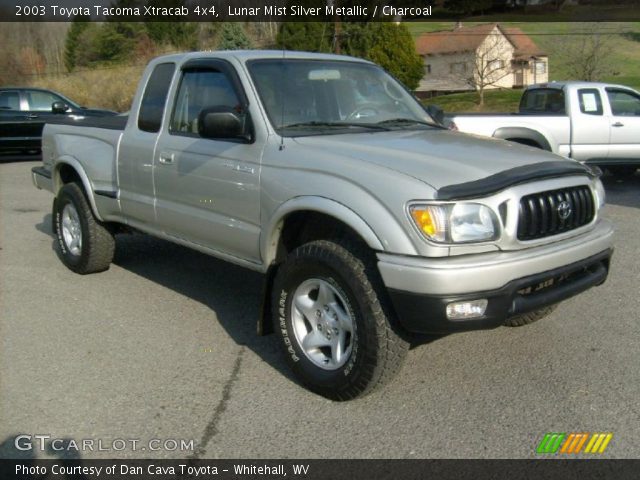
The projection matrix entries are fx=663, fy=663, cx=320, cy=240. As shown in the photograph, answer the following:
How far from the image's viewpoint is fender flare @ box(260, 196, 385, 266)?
3.38 metres

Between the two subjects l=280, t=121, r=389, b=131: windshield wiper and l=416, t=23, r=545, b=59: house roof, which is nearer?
l=280, t=121, r=389, b=131: windshield wiper

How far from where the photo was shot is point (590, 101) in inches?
437

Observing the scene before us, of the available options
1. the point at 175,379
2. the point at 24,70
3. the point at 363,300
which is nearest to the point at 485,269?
the point at 363,300

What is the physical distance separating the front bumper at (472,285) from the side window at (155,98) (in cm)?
261

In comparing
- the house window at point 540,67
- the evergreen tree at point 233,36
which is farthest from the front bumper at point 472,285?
the house window at point 540,67

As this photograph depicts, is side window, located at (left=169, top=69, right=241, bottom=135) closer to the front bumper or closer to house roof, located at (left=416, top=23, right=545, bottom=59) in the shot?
the front bumper

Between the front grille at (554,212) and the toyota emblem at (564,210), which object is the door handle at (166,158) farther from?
the toyota emblem at (564,210)

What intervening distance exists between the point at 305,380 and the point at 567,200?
5.85 feet

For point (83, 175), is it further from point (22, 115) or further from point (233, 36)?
point (233, 36)

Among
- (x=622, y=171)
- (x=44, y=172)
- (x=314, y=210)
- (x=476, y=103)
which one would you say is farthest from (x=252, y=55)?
(x=476, y=103)

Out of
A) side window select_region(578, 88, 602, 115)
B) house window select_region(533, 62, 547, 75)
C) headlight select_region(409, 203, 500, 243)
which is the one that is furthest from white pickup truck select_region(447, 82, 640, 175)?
house window select_region(533, 62, 547, 75)

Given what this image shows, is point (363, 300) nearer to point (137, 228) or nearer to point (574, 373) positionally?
point (574, 373)

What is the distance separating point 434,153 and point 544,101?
8.60 meters

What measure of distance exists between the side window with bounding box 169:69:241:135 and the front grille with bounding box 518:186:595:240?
2152 mm
